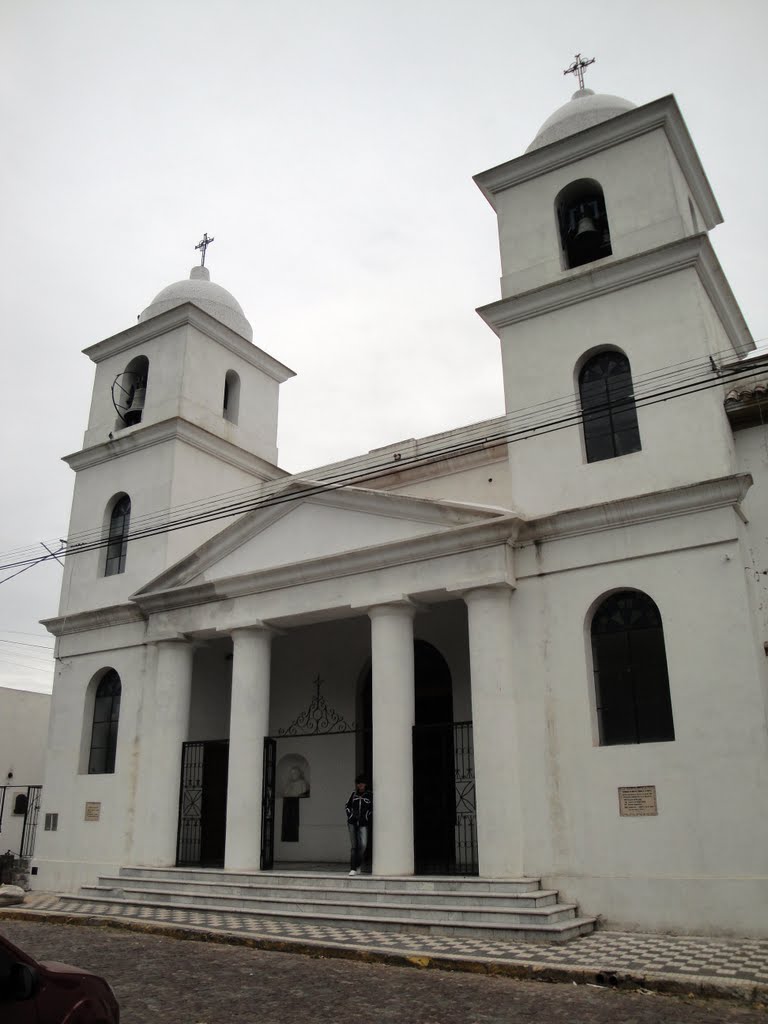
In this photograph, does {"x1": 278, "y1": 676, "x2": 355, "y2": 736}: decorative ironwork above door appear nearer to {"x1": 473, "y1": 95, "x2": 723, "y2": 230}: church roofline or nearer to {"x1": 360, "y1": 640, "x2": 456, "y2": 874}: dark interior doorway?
{"x1": 360, "y1": 640, "x2": 456, "y2": 874}: dark interior doorway

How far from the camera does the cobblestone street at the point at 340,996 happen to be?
680 centimetres

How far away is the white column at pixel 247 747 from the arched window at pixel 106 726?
137 inches

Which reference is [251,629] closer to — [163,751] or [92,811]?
[163,751]

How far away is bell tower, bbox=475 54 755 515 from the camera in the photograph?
12242 mm

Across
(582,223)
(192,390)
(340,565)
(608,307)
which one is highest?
(582,223)

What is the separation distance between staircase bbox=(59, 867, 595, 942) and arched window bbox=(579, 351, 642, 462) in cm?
594

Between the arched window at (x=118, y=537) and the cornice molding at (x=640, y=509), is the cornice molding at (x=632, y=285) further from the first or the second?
the arched window at (x=118, y=537)

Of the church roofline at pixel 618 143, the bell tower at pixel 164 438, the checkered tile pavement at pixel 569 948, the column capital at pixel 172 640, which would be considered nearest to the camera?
the checkered tile pavement at pixel 569 948

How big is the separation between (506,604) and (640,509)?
2.25m

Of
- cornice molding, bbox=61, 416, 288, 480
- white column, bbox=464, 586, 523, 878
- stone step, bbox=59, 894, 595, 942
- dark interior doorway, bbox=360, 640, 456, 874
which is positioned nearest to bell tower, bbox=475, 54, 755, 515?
white column, bbox=464, 586, 523, 878

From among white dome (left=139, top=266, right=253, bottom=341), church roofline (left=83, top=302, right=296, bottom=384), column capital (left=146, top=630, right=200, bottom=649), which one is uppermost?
white dome (left=139, top=266, right=253, bottom=341)

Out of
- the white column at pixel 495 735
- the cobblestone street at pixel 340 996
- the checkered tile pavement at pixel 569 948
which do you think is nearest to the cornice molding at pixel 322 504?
the white column at pixel 495 735

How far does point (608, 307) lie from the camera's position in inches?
523

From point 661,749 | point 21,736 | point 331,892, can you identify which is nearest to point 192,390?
point 331,892
